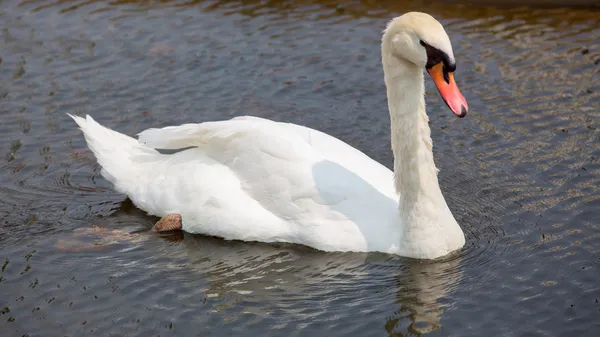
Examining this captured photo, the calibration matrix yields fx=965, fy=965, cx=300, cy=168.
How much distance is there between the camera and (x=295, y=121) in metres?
11.3

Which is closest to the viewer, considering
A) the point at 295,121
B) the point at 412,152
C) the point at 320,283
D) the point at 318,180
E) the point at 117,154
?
the point at 320,283

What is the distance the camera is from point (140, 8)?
48.7ft

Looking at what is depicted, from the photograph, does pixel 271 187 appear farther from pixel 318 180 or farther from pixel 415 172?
pixel 415 172

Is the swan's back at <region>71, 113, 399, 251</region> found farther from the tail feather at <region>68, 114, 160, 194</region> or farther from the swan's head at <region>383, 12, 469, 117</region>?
the swan's head at <region>383, 12, 469, 117</region>

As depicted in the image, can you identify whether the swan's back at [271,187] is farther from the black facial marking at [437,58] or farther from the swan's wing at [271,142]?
the black facial marking at [437,58]

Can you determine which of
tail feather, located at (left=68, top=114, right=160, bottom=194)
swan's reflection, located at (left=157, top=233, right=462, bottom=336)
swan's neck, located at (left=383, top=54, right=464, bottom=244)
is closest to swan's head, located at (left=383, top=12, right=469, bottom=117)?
swan's neck, located at (left=383, top=54, right=464, bottom=244)

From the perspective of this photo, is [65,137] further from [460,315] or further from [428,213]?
[460,315]

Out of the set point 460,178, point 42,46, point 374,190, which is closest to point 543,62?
point 460,178

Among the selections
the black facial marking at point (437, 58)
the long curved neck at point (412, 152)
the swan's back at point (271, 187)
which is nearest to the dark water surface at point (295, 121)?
the swan's back at point (271, 187)

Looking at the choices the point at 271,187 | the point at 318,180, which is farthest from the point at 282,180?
the point at 318,180

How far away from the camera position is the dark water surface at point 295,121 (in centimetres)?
756

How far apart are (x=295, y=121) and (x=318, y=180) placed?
292cm

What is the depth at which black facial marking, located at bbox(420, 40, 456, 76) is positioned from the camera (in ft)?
24.6

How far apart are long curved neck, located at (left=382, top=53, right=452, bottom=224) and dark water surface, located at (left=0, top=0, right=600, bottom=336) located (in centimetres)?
45
